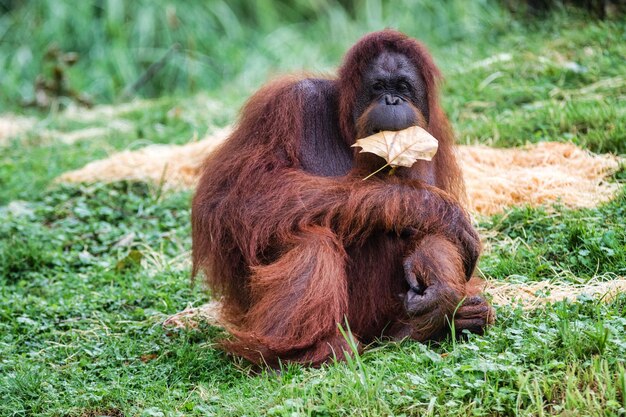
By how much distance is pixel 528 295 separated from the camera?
3855 mm

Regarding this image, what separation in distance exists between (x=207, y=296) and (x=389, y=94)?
1529 mm

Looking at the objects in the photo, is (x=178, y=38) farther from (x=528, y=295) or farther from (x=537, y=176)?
(x=528, y=295)

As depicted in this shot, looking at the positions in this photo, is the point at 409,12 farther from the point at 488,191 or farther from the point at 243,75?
the point at 488,191

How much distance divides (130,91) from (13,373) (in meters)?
6.79

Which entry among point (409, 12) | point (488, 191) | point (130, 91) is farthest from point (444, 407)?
point (409, 12)

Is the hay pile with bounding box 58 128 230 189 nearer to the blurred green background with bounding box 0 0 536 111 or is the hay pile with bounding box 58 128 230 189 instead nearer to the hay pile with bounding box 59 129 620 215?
the hay pile with bounding box 59 129 620 215

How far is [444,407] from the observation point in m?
2.77

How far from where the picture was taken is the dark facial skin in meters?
3.65

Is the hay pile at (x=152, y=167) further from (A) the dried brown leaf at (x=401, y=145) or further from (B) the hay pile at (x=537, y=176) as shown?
(A) the dried brown leaf at (x=401, y=145)

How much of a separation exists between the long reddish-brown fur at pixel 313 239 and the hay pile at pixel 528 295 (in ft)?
0.76

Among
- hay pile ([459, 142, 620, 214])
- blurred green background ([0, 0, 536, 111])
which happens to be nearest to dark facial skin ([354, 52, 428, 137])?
hay pile ([459, 142, 620, 214])

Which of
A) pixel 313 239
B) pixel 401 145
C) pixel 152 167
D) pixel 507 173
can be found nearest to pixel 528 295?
pixel 401 145

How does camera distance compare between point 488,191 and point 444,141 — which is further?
point 488,191

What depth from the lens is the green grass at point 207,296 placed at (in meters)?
2.89
